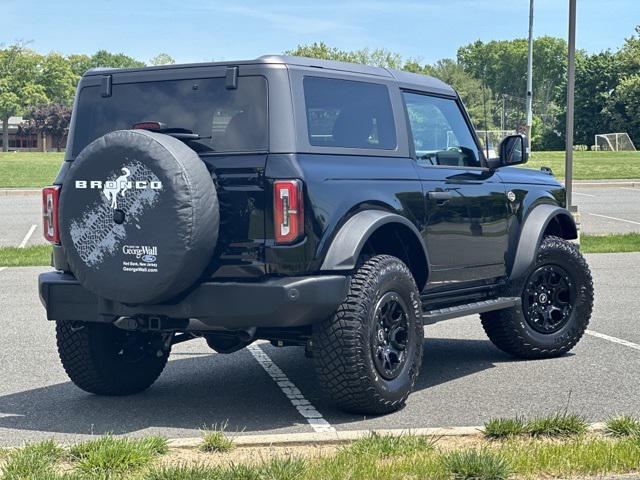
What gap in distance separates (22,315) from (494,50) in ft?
592

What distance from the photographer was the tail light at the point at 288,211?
614cm

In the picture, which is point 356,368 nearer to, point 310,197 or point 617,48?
point 310,197

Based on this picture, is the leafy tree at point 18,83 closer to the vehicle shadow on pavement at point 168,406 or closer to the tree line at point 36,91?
the tree line at point 36,91

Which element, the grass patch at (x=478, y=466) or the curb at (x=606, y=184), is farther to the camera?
the curb at (x=606, y=184)

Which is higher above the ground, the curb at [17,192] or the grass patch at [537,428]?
the curb at [17,192]

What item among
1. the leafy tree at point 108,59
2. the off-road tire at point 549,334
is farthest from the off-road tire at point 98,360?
the leafy tree at point 108,59

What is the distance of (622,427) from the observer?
19.0ft

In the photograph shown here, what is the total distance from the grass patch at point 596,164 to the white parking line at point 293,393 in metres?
33.2

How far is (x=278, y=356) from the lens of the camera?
9.05 meters

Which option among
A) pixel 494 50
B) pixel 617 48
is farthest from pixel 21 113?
pixel 494 50

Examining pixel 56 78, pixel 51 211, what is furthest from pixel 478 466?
pixel 56 78

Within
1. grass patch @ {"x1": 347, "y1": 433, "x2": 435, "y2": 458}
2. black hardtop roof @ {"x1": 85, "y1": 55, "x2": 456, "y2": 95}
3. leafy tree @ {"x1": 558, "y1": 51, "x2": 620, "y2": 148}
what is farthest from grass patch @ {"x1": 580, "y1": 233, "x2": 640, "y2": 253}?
leafy tree @ {"x1": 558, "y1": 51, "x2": 620, "y2": 148}

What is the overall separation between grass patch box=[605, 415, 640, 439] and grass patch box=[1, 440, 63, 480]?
281 cm

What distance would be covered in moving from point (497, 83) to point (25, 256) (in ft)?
561
